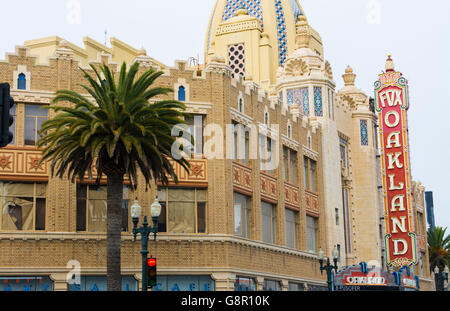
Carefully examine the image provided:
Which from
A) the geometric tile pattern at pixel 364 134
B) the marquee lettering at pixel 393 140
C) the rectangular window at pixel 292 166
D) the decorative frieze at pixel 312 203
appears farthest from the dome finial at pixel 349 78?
the rectangular window at pixel 292 166

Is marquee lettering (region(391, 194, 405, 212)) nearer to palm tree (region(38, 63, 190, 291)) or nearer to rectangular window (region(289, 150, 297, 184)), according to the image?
rectangular window (region(289, 150, 297, 184))

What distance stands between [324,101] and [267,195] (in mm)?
11250

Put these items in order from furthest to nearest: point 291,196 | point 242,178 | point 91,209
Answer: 1. point 291,196
2. point 242,178
3. point 91,209

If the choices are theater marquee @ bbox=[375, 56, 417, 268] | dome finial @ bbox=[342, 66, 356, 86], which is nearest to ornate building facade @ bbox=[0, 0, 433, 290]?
theater marquee @ bbox=[375, 56, 417, 268]

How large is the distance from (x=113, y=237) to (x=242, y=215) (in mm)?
11134

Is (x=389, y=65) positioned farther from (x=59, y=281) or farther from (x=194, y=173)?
(x=59, y=281)

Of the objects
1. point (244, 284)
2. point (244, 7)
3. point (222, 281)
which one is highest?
point (244, 7)

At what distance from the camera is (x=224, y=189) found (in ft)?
129

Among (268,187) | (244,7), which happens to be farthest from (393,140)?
(268,187)

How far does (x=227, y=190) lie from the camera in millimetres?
39375

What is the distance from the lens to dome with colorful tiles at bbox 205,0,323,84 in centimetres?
5781

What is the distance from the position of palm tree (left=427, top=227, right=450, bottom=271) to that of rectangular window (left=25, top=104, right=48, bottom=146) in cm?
5525

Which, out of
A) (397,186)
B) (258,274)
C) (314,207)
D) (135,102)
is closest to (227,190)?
(258,274)

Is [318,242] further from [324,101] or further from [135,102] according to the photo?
[135,102]
